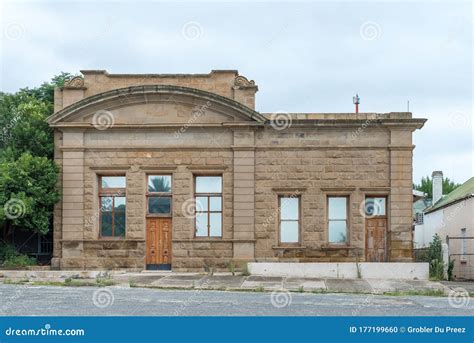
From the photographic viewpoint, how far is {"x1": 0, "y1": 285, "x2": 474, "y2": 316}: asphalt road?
57.7 ft

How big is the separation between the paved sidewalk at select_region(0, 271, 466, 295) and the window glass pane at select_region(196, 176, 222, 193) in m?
3.33

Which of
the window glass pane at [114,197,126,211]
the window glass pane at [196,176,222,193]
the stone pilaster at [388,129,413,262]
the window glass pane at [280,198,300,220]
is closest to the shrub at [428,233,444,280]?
the stone pilaster at [388,129,413,262]

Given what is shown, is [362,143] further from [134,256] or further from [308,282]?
[134,256]

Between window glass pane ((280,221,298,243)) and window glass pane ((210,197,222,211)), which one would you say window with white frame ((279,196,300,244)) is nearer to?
window glass pane ((280,221,298,243))

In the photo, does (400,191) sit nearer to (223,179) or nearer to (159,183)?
(223,179)

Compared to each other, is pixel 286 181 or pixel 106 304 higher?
pixel 286 181

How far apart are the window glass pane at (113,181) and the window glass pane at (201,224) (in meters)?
3.01

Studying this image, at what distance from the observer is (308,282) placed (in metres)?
26.0

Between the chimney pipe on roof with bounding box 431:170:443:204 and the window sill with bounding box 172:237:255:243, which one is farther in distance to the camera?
the chimney pipe on roof with bounding box 431:170:443:204

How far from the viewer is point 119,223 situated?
3066cm

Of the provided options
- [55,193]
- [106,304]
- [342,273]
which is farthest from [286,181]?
[106,304]

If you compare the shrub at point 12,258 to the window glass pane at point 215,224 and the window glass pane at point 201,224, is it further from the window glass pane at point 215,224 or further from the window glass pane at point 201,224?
the window glass pane at point 215,224

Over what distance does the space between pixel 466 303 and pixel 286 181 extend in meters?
10.4

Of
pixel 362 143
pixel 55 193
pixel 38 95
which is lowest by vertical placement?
pixel 55 193
